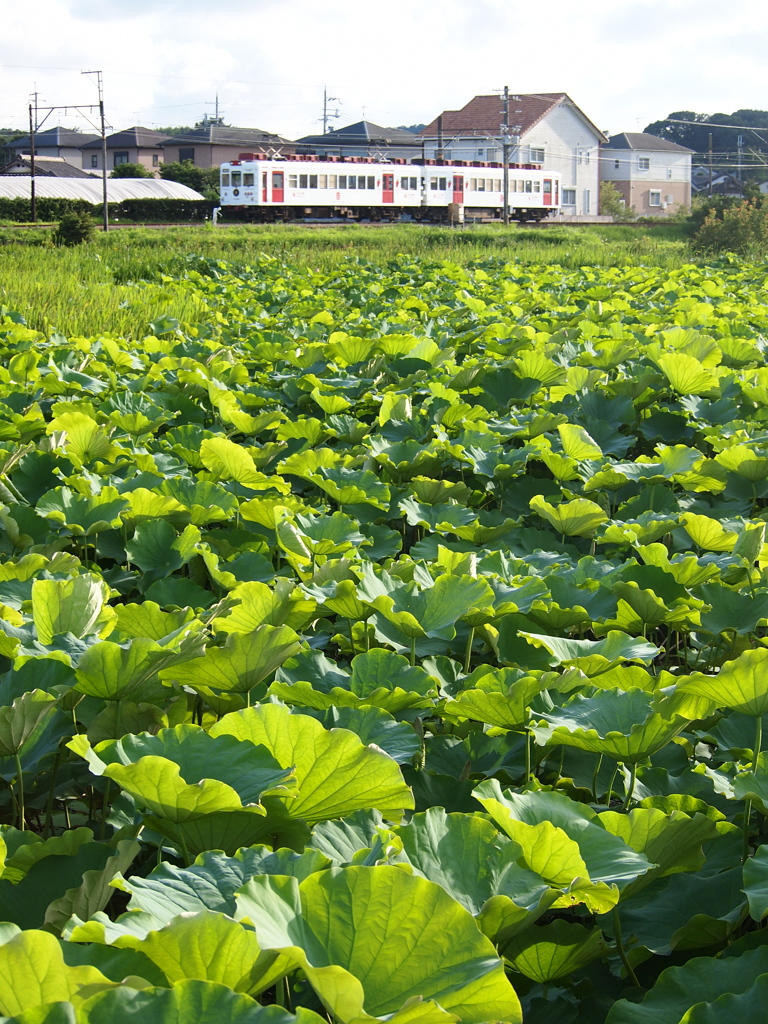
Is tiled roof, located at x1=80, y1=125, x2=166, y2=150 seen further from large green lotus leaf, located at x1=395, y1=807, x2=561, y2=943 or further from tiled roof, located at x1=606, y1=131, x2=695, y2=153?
large green lotus leaf, located at x1=395, y1=807, x2=561, y2=943

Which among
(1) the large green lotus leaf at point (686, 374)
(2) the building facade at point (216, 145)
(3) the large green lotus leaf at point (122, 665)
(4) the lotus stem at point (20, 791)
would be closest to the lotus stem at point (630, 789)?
(3) the large green lotus leaf at point (122, 665)

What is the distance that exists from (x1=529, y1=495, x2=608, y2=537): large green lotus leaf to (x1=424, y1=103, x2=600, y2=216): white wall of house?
55002 mm

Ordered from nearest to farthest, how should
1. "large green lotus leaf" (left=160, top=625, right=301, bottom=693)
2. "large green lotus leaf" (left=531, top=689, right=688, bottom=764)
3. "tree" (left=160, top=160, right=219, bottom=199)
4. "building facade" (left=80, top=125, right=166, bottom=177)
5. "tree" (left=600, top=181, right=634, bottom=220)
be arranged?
"large green lotus leaf" (left=531, top=689, right=688, bottom=764), "large green lotus leaf" (left=160, top=625, right=301, bottom=693), "tree" (left=160, top=160, right=219, bottom=199), "tree" (left=600, top=181, right=634, bottom=220), "building facade" (left=80, top=125, right=166, bottom=177)

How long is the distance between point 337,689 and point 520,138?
56922 mm

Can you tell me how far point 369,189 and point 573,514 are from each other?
36.1 metres

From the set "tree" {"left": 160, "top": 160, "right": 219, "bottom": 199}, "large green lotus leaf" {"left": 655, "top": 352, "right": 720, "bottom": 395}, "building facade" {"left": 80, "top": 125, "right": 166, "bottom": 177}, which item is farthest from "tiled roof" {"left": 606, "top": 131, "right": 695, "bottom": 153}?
"large green lotus leaf" {"left": 655, "top": 352, "right": 720, "bottom": 395}

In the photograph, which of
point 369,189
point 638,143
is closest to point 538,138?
point 638,143

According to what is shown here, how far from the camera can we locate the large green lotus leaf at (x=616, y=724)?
44.8 inches

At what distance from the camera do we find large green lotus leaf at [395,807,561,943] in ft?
2.93

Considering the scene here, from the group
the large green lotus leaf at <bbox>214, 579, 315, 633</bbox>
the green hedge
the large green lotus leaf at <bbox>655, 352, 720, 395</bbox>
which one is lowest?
the large green lotus leaf at <bbox>214, 579, 315, 633</bbox>

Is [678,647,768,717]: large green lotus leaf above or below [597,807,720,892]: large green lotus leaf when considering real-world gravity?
above

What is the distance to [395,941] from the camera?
0.71 m

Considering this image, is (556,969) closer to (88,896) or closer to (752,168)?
(88,896)

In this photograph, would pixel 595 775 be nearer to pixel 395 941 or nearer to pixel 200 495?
pixel 395 941
